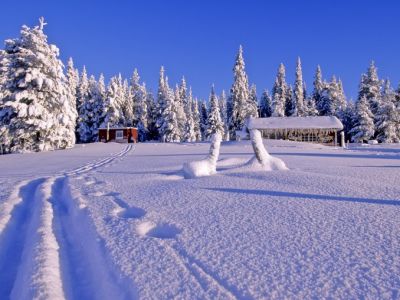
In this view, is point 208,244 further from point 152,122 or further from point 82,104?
point 152,122

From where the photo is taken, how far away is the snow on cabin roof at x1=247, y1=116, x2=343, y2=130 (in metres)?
42.4

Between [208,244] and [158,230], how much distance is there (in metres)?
1.02

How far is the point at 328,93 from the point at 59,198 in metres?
61.4

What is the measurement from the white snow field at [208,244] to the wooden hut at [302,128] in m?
37.2

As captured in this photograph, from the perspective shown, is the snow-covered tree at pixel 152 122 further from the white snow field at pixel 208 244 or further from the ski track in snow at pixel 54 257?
the ski track in snow at pixel 54 257

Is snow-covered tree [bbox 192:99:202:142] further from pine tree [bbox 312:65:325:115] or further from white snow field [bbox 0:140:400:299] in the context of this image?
white snow field [bbox 0:140:400:299]

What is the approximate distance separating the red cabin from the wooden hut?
725 inches

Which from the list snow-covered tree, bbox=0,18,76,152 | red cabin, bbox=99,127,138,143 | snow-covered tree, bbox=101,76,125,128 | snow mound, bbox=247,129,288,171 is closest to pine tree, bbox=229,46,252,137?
red cabin, bbox=99,127,138,143

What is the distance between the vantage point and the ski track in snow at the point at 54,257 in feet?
9.60

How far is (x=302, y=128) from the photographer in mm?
42906

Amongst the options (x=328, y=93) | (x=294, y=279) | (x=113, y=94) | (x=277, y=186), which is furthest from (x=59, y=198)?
(x=328, y=93)

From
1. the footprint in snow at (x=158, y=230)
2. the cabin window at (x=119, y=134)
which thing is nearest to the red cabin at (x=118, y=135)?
the cabin window at (x=119, y=134)

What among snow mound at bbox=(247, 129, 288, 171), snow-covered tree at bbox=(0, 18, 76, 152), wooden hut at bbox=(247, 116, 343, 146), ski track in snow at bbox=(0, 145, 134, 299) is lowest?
ski track in snow at bbox=(0, 145, 134, 299)

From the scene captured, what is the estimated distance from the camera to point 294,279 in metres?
2.85
